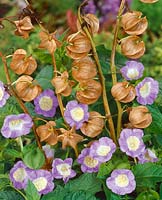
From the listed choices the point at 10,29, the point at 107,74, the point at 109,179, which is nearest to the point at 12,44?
the point at 10,29

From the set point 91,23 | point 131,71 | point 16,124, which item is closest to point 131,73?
point 131,71

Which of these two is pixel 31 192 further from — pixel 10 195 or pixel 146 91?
pixel 146 91

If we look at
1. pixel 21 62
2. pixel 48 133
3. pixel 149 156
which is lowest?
pixel 149 156

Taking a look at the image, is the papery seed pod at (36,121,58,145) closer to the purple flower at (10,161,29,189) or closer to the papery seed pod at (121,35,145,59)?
the purple flower at (10,161,29,189)

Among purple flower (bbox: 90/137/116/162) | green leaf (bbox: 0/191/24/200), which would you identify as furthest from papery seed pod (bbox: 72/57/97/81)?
green leaf (bbox: 0/191/24/200)

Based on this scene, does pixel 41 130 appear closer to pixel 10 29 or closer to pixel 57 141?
pixel 57 141

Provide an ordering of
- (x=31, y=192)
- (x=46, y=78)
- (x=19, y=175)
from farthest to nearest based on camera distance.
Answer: (x=46, y=78), (x=19, y=175), (x=31, y=192)
